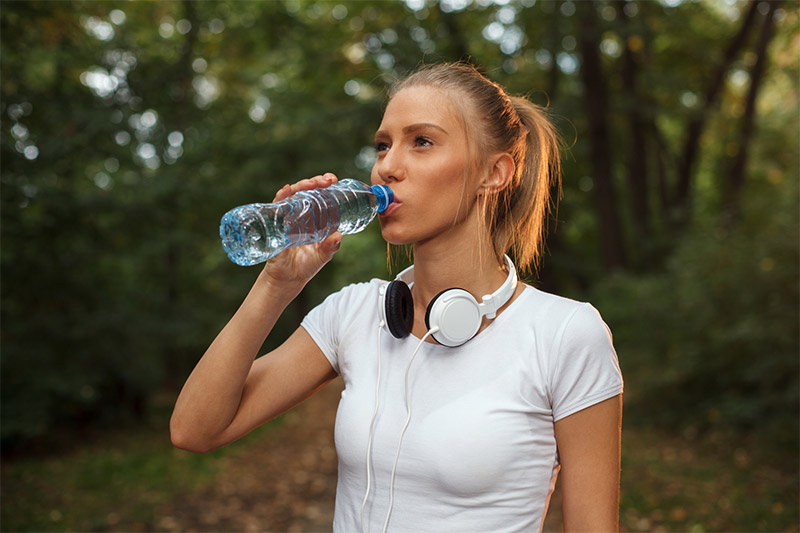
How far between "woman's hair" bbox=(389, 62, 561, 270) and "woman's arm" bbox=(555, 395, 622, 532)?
1.86 feet

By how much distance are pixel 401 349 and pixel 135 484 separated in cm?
560

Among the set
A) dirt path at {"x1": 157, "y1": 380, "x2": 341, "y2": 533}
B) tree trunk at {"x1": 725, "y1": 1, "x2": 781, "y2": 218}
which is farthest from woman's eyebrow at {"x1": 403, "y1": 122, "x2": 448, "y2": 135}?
tree trunk at {"x1": 725, "y1": 1, "x2": 781, "y2": 218}

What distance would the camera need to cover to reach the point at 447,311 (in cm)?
176

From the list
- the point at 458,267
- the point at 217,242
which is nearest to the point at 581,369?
the point at 458,267

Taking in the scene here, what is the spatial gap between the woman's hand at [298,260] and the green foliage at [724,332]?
18.5 feet

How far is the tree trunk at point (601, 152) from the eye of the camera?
1161cm

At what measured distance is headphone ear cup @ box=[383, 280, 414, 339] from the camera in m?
1.87

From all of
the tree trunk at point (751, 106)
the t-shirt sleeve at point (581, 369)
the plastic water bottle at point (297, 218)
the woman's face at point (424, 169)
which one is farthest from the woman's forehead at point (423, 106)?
the tree trunk at point (751, 106)

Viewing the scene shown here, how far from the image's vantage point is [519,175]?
6.85 ft

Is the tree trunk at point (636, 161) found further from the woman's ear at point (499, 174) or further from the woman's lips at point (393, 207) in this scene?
the woman's lips at point (393, 207)

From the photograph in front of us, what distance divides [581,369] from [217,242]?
26.8 ft

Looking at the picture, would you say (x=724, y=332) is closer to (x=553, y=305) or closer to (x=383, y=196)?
(x=553, y=305)

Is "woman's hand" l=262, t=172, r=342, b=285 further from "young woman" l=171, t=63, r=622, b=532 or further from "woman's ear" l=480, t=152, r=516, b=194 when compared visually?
"woman's ear" l=480, t=152, r=516, b=194

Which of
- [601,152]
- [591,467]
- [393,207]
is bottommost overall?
[601,152]
